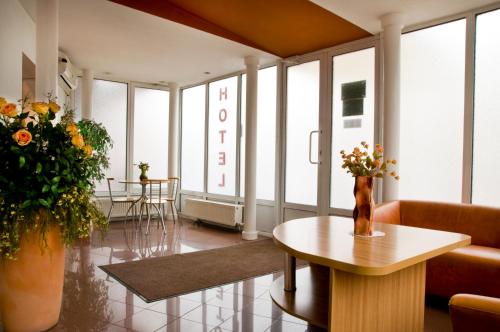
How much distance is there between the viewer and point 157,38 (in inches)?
190

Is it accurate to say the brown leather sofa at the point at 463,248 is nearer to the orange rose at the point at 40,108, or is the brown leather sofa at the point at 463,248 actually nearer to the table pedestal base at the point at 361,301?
the table pedestal base at the point at 361,301

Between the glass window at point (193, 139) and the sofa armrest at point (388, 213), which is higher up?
the glass window at point (193, 139)

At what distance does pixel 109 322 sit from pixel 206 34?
3.41 metres

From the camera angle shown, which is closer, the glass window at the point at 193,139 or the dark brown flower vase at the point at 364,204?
the dark brown flower vase at the point at 364,204

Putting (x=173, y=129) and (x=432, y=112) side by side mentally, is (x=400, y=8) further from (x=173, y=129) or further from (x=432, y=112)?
(x=173, y=129)

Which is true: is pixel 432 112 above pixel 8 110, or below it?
above

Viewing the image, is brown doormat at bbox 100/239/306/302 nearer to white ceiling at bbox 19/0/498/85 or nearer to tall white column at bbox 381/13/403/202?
tall white column at bbox 381/13/403/202

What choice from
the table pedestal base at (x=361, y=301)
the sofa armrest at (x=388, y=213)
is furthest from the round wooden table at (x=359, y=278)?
the sofa armrest at (x=388, y=213)

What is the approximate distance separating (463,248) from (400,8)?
2.41m

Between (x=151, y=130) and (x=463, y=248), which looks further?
(x=151, y=130)

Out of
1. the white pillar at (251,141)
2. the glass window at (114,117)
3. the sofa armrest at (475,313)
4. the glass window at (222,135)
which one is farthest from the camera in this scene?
the glass window at (114,117)

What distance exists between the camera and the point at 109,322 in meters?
2.67

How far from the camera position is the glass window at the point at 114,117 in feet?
23.1

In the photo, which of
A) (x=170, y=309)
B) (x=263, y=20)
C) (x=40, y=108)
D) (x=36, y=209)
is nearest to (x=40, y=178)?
(x=36, y=209)
